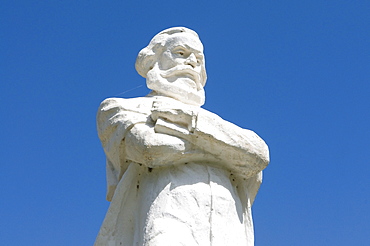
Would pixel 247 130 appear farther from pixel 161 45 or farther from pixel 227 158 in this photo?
pixel 161 45

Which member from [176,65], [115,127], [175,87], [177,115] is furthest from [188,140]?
[176,65]

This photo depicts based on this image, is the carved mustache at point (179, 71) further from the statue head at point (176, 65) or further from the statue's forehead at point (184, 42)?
the statue's forehead at point (184, 42)

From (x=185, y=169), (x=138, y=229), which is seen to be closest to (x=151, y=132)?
(x=185, y=169)

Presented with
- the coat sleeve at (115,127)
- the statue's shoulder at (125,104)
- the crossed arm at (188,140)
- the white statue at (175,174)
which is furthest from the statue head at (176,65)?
the crossed arm at (188,140)

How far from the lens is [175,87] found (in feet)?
24.3

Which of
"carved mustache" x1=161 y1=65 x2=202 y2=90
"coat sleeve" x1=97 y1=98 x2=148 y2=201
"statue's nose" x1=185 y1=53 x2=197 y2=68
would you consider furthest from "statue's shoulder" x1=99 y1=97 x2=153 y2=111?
"statue's nose" x1=185 y1=53 x2=197 y2=68

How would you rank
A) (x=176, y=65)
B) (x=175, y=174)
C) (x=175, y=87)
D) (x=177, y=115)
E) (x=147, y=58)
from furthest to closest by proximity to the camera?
(x=147, y=58) < (x=176, y=65) < (x=175, y=87) < (x=175, y=174) < (x=177, y=115)

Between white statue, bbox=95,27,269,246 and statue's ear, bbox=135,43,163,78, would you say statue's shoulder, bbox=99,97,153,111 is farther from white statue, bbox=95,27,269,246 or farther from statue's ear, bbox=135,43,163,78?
statue's ear, bbox=135,43,163,78

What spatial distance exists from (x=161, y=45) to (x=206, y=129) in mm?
1556

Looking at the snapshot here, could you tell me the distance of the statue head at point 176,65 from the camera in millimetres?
7441

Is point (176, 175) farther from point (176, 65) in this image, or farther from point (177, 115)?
point (176, 65)

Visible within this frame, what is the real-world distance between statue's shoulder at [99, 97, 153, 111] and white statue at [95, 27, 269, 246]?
10 millimetres

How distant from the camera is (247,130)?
6.84 m

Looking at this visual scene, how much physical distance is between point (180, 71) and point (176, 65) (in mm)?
112
